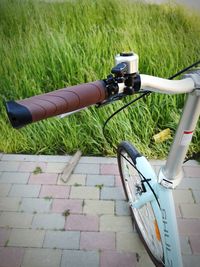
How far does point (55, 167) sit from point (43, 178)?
0.56 ft

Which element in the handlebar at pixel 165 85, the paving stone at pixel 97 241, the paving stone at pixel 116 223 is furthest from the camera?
the paving stone at pixel 116 223

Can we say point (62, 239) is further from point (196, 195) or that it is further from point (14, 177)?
point (196, 195)

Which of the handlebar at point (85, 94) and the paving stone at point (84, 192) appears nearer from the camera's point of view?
the handlebar at point (85, 94)

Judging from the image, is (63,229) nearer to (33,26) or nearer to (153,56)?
(153,56)

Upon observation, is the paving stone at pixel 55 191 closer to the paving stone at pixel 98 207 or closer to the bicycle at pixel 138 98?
the paving stone at pixel 98 207

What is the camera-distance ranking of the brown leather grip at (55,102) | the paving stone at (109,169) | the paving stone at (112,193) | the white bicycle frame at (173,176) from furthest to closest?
the paving stone at (109,169)
the paving stone at (112,193)
the white bicycle frame at (173,176)
the brown leather grip at (55,102)

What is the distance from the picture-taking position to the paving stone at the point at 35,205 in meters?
2.21

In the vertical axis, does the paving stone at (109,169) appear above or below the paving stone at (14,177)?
above

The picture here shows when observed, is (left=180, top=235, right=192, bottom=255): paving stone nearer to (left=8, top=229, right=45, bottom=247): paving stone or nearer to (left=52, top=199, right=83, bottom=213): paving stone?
(left=52, top=199, right=83, bottom=213): paving stone

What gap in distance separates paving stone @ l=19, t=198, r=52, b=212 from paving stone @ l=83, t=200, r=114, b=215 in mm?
291

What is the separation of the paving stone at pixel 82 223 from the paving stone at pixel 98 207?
0.06 metres

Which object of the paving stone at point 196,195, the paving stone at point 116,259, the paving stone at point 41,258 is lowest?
the paving stone at point 41,258

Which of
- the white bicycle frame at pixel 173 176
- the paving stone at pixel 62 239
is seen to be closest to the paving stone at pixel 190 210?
the white bicycle frame at pixel 173 176

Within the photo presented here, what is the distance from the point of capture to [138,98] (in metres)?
1.34
